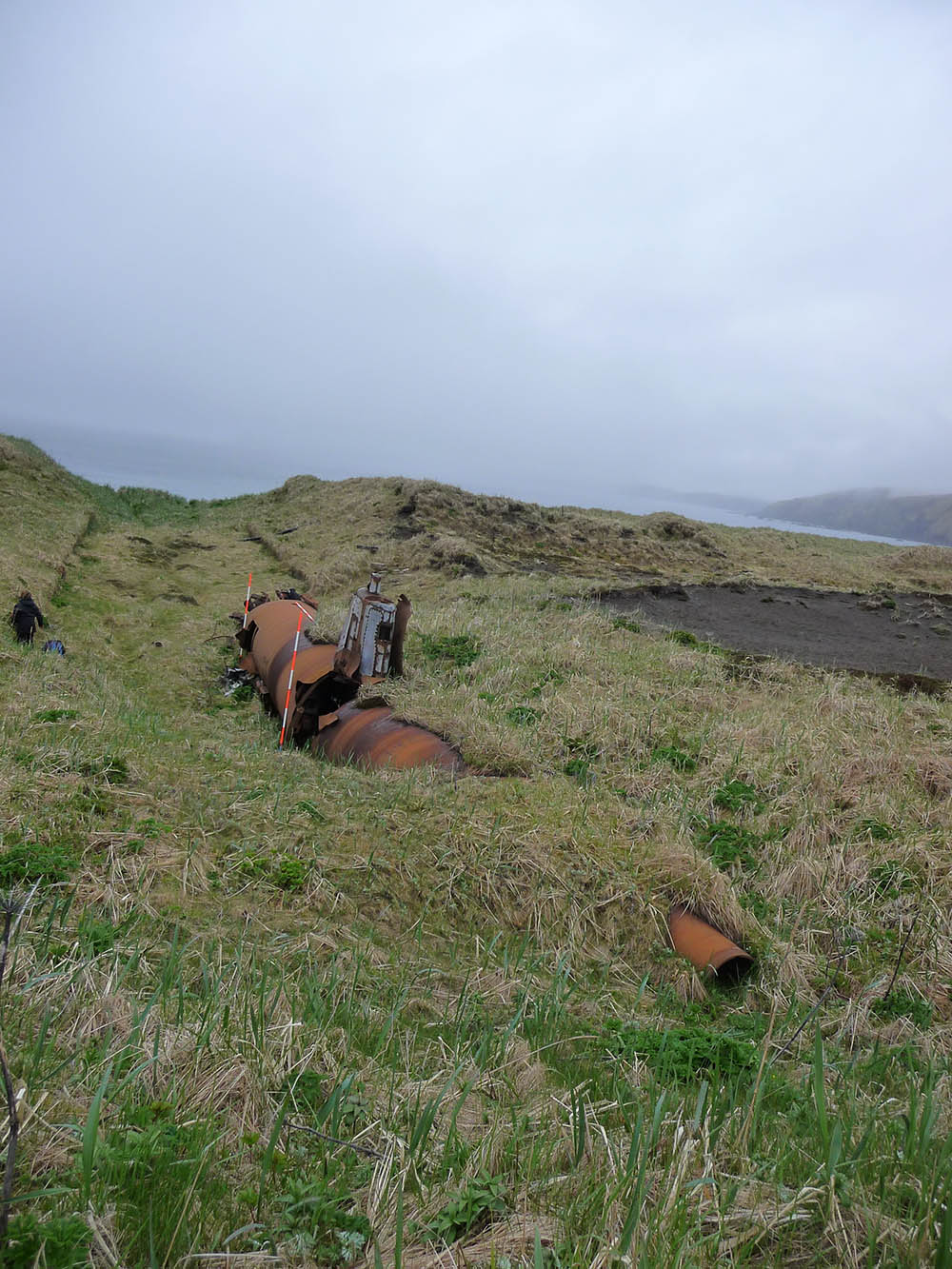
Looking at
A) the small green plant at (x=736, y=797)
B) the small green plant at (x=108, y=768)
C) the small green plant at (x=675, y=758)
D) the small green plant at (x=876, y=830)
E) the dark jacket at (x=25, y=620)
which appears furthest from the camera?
the dark jacket at (x=25, y=620)

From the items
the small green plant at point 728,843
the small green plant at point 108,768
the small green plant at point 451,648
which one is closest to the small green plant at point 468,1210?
the small green plant at point 728,843

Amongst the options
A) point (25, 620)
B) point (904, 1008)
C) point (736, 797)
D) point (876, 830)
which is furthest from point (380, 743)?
point (25, 620)

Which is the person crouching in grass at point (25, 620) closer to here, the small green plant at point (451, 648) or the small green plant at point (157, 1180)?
the small green plant at point (451, 648)

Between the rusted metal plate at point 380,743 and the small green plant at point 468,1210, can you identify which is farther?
the rusted metal plate at point 380,743

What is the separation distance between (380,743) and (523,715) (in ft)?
5.58

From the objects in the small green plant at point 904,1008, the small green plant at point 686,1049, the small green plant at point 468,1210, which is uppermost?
the small green plant at point 468,1210

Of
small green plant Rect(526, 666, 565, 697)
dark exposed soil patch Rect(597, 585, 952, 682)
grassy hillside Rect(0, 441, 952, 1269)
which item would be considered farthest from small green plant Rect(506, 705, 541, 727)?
dark exposed soil patch Rect(597, 585, 952, 682)

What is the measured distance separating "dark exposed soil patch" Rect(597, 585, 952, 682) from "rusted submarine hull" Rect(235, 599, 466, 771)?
259 inches

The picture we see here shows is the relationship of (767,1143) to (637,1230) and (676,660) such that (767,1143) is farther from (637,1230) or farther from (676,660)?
(676,660)

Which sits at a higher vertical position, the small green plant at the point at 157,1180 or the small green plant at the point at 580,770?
the small green plant at the point at 157,1180

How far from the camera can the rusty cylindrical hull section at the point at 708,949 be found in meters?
4.37

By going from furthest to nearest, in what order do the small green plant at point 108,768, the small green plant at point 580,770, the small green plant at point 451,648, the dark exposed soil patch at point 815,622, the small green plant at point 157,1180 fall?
the dark exposed soil patch at point 815,622 < the small green plant at point 451,648 < the small green plant at point 580,770 < the small green plant at point 108,768 < the small green plant at point 157,1180

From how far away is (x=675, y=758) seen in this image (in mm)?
7094

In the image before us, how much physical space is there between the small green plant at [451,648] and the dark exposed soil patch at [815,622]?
4130mm
